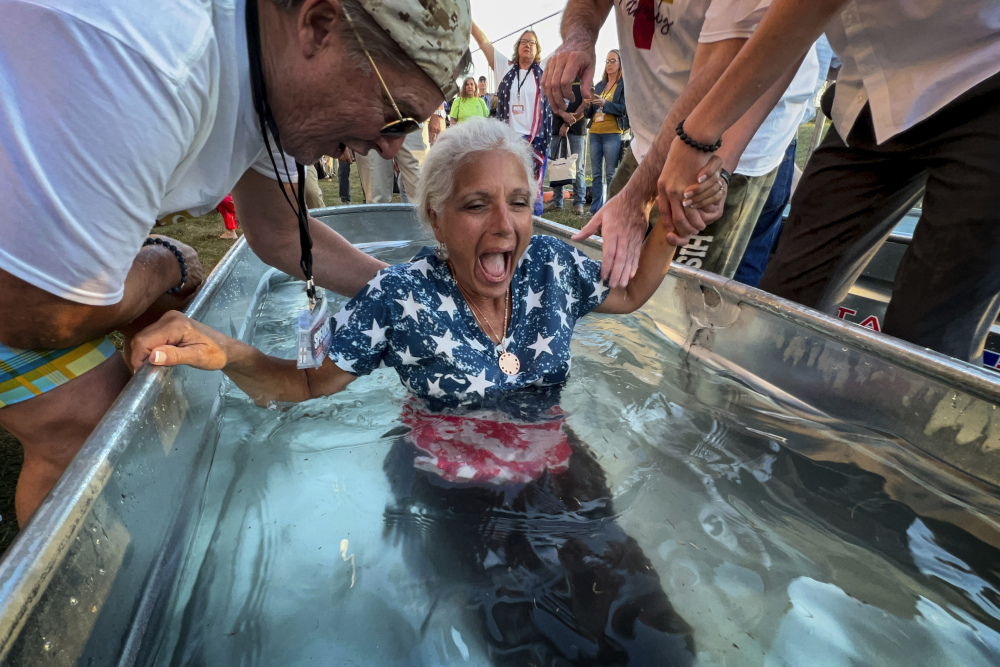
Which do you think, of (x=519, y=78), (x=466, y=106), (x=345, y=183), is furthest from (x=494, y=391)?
(x=345, y=183)

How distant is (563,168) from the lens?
8.03 meters

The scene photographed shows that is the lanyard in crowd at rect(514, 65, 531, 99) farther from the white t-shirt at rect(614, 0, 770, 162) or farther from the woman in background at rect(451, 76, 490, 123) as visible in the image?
the white t-shirt at rect(614, 0, 770, 162)

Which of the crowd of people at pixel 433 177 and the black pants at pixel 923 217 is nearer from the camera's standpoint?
the crowd of people at pixel 433 177

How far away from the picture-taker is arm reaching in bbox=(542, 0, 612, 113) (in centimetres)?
249

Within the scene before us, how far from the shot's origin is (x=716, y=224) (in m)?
2.50

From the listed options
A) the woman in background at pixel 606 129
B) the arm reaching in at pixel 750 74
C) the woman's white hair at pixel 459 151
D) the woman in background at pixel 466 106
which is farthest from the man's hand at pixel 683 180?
the woman in background at pixel 466 106

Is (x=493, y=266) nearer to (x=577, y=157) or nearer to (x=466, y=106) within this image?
(x=577, y=157)

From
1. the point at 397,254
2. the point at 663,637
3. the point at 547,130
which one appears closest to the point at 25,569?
the point at 663,637

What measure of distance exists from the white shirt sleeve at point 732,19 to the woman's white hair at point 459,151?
84cm

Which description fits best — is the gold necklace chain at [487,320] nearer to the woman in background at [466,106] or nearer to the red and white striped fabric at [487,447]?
the red and white striped fabric at [487,447]

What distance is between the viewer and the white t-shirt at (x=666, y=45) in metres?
1.87

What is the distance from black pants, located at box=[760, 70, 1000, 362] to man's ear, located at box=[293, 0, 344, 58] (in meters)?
1.75

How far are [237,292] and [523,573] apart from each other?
1984 mm

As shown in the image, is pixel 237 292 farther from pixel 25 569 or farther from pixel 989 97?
pixel 989 97
